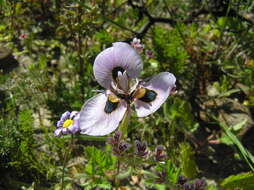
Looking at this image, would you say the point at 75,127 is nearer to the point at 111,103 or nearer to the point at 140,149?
the point at 111,103

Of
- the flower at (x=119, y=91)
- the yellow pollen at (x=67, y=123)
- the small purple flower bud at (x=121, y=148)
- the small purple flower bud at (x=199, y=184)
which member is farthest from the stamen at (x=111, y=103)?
the small purple flower bud at (x=199, y=184)

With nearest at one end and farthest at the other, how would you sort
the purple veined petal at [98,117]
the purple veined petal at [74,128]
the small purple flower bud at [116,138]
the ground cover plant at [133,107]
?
the purple veined petal at [98,117] → the small purple flower bud at [116,138] → the purple veined petal at [74,128] → the ground cover plant at [133,107]

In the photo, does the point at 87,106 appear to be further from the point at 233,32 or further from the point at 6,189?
the point at 233,32

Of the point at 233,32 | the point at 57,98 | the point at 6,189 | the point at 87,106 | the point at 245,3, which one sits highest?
the point at 245,3

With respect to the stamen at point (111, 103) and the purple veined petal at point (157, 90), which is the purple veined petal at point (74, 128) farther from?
the purple veined petal at point (157, 90)

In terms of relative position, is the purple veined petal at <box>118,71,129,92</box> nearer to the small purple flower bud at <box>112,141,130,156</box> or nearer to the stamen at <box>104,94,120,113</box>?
the stamen at <box>104,94,120,113</box>

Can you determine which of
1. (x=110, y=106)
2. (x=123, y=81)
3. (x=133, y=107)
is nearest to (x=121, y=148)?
(x=110, y=106)

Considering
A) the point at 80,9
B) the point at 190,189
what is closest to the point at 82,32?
the point at 80,9
